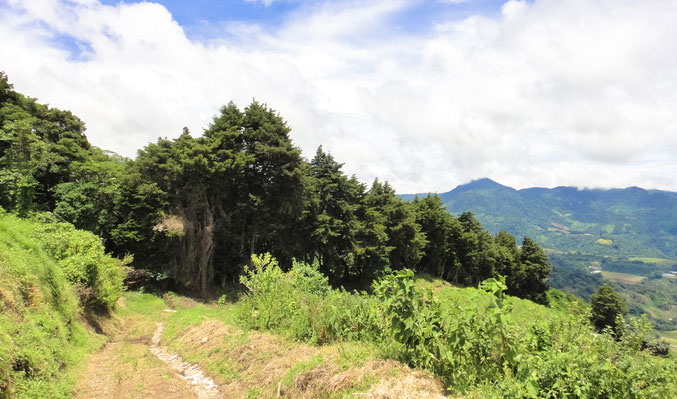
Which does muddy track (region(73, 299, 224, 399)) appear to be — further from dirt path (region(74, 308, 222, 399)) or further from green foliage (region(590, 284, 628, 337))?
green foliage (region(590, 284, 628, 337))

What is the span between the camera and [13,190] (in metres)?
17.0

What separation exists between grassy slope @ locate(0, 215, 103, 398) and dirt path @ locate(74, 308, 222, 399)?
0.48 m

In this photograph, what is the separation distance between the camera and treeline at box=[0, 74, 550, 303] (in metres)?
22.0

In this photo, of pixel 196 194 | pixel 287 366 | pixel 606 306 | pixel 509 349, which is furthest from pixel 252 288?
pixel 606 306

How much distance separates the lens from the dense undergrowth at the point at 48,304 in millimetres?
6109

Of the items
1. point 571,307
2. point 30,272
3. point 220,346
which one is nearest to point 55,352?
point 30,272

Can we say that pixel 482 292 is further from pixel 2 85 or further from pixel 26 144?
pixel 2 85

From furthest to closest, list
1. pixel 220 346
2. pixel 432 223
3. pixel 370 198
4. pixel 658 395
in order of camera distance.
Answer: pixel 432 223, pixel 370 198, pixel 220 346, pixel 658 395

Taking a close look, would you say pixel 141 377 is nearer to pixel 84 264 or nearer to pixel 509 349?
pixel 84 264

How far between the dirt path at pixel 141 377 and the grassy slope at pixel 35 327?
485 mm

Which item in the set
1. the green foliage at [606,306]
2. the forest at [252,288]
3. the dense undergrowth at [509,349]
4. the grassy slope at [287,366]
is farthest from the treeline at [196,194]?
the green foliage at [606,306]

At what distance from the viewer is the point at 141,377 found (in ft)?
27.0

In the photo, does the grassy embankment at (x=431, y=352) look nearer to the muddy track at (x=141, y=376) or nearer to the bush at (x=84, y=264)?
the muddy track at (x=141, y=376)

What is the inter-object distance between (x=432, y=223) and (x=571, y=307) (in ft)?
132
